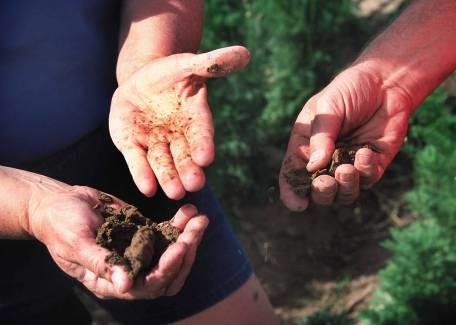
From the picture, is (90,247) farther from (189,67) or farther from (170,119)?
(189,67)

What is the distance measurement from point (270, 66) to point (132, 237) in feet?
9.77

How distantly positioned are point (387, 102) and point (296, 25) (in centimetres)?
233

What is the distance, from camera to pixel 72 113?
2029mm

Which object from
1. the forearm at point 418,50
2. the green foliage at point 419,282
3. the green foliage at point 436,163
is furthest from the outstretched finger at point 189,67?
the green foliage at point 436,163

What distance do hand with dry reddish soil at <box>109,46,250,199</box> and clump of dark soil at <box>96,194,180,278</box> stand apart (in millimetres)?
110

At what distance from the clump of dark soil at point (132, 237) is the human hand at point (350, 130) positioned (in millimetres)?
503

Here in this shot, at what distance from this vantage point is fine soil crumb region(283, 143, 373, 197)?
2084 mm

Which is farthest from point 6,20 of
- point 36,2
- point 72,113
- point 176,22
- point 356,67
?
point 356,67

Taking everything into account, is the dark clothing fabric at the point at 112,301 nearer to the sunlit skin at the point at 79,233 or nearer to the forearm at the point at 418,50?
the sunlit skin at the point at 79,233

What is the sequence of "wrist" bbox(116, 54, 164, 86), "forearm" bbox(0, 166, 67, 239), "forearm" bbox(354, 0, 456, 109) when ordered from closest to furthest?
"forearm" bbox(0, 166, 67, 239), "wrist" bbox(116, 54, 164, 86), "forearm" bbox(354, 0, 456, 109)

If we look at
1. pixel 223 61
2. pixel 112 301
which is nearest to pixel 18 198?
pixel 112 301

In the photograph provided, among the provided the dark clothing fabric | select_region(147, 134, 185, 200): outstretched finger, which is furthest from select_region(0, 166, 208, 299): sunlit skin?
the dark clothing fabric

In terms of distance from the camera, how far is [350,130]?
7.38 ft

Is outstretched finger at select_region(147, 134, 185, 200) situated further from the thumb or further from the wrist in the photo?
the thumb
